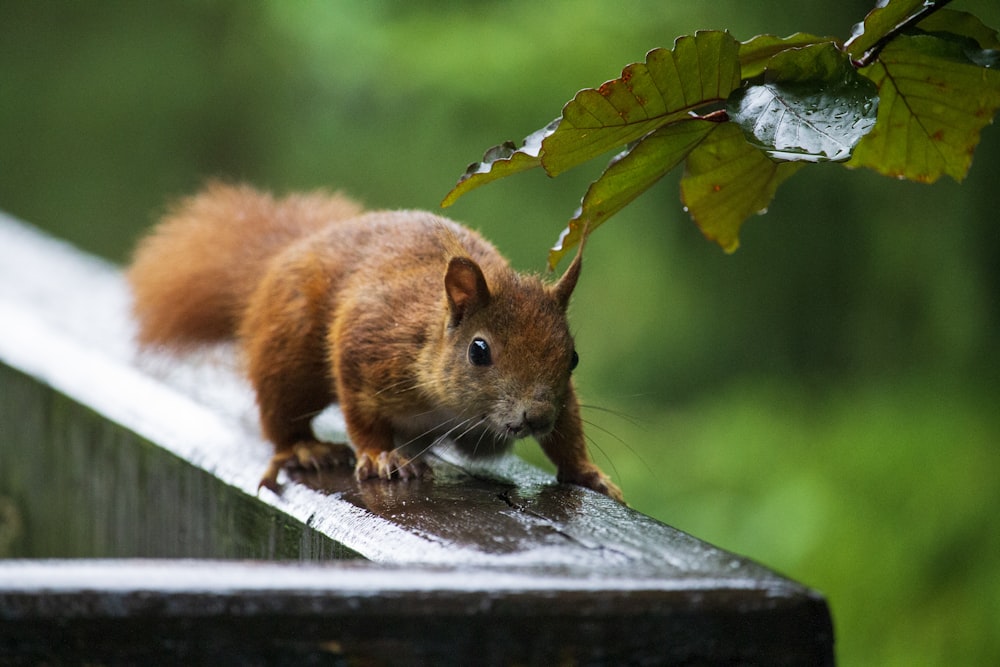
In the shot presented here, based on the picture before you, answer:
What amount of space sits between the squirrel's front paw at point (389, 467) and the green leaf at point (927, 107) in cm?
66

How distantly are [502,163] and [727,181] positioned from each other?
0.26 metres

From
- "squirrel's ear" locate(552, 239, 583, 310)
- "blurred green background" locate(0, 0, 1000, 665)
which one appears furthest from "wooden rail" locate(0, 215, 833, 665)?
"blurred green background" locate(0, 0, 1000, 665)

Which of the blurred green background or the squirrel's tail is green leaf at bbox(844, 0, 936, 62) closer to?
the blurred green background

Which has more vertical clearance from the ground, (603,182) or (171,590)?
(603,182)

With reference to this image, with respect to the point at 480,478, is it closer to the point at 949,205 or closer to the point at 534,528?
the point at 534,528

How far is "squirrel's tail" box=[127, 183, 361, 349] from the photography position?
88.7 inches

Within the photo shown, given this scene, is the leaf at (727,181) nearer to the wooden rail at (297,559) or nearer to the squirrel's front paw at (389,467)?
the wooden rail at (297,559)

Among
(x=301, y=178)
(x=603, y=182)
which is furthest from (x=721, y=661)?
(x=301, y=178)

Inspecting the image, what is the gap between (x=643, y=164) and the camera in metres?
1.09

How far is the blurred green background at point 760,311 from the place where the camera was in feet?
10.3

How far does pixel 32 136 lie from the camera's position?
6984 millimetres

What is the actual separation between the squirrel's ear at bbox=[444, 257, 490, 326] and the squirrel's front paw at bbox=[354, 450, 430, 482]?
0.71 ft

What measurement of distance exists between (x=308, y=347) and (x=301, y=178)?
3.70 metres

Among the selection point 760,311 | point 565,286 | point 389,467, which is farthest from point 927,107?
point 760,311
